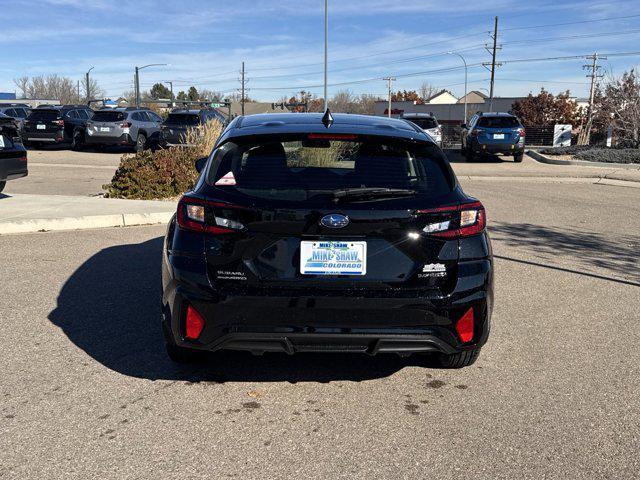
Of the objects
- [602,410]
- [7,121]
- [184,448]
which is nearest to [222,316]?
[184,448]

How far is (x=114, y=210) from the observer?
10.2 metres

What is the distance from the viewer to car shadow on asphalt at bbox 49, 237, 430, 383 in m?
4.38

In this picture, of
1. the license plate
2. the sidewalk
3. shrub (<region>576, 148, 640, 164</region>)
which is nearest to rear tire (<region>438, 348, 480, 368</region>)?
the license plate

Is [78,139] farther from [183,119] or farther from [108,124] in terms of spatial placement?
[183,119]

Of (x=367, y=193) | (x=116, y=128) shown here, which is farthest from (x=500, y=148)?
(x=367, y=193)

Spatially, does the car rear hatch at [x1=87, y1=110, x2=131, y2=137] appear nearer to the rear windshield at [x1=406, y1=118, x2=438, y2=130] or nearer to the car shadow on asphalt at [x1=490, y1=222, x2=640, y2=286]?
the rear windshield at [x1=406, y1=118, x2=438, y2=130]

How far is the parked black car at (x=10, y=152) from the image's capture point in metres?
10.4

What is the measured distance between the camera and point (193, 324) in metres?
3.84

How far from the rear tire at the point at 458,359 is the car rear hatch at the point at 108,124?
23365mm

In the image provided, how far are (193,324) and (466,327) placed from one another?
62.2 inches

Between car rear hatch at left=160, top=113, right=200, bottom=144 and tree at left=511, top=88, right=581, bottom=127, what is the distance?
115 ft

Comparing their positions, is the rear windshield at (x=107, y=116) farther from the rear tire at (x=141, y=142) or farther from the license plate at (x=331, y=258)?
the license plate at (x=331, y=258)

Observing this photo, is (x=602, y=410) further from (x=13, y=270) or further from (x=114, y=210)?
(x=114, y=210)

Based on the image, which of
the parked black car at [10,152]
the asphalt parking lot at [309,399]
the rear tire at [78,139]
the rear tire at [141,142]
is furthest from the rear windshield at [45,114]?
the asphalt parking lot at [309,399]
